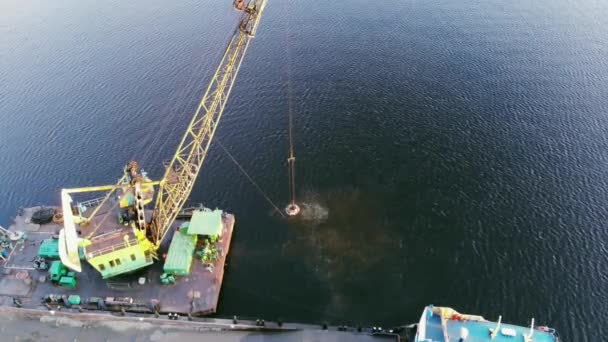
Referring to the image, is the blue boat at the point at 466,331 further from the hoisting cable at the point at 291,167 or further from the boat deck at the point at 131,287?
the hoisting cable at the point at 291,167

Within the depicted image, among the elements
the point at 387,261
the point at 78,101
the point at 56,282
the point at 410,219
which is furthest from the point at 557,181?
the point at 78,101

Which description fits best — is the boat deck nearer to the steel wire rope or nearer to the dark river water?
the dark river water

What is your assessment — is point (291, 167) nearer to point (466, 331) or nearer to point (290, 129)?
point (290, 129)

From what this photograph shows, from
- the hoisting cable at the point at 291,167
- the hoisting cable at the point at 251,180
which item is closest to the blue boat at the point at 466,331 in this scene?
the hoisting cable at the point at 291,167

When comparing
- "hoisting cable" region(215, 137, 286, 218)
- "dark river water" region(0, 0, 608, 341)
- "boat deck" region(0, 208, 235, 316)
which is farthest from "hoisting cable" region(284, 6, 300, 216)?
"boat deck" region(0, 208, 235, 316)

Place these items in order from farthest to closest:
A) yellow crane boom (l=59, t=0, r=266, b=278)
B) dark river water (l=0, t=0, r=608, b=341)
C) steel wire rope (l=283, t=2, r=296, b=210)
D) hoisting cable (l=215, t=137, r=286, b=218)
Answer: steel wire rope (l=283, t=2, r=296, b=210)
hoisting cable (l=215, t=137, r=286, b=218)
dark river water (l=0, t=0, r=608, b=341)
yellow crane boom (l=59, t=0, r=266, b=278)


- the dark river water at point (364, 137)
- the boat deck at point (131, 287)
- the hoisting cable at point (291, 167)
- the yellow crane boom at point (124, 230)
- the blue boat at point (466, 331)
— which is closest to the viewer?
the blue boat at point (466, 331)

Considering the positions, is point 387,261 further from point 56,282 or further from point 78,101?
point 78,101
